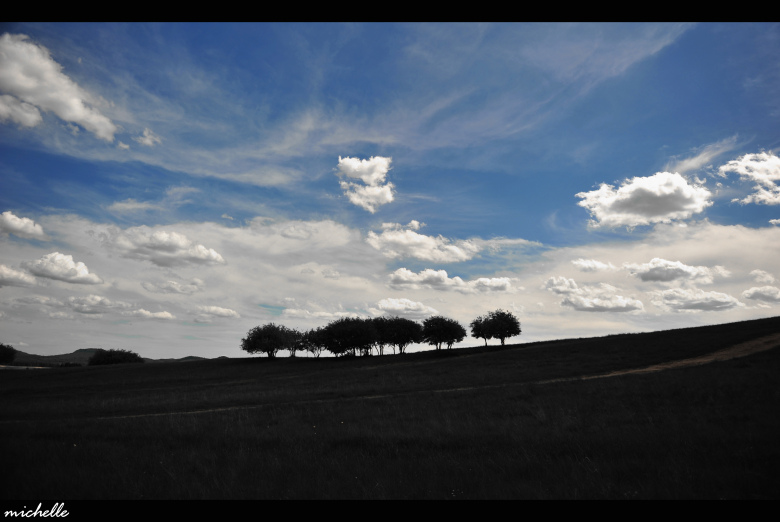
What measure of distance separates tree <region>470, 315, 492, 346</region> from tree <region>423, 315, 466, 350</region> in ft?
13.8

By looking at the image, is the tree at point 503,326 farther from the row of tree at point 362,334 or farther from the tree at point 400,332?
the tree at point 400,332

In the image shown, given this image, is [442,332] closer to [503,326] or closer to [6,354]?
[503,326]

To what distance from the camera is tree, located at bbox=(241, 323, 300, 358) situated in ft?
283

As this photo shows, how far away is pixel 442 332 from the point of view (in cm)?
8512

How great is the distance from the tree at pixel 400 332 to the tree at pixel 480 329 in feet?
50.6

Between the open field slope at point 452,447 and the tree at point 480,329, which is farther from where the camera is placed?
the tree at point 480,329

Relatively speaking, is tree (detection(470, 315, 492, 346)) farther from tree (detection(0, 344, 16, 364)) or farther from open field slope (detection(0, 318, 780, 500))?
tree (detection(0, 344, 16, 364))

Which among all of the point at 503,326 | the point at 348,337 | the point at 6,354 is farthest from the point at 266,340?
the point at 6,354

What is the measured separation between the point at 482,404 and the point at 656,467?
34.9 ft

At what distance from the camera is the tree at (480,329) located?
80562mm

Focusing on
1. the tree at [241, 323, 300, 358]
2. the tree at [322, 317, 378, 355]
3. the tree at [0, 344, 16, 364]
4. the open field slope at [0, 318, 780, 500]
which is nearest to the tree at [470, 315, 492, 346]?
the tree at [322, 317, 378, 355]

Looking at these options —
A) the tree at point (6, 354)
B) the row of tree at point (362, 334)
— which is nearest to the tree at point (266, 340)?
the row of tree at point (362, 334)

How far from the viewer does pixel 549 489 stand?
6.59m

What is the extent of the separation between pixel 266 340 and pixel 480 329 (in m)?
47.7
